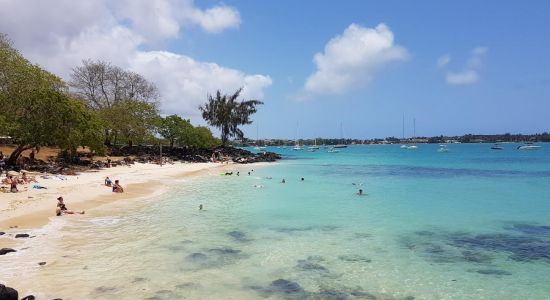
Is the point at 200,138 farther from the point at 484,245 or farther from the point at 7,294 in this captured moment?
the point at 7,294

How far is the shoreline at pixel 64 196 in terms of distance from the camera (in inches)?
596

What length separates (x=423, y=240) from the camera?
49.0ft

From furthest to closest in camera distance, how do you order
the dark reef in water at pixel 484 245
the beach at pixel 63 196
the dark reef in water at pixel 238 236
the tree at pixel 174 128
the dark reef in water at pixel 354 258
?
1. the tree at pixel 174 128
2. the beach at pixel 63 196
3. the dark reef in water at pixel 238 236
4. the dark reef in water at pixel 484 245
5. the dark reef in water at pixel 354 258

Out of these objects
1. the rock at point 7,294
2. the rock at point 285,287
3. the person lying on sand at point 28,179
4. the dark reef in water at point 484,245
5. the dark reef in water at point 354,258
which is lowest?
the dark reef in water at point 484,245

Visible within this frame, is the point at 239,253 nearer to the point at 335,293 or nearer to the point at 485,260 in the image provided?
the point at 335,293

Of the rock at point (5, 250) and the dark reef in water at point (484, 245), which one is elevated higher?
the rock at point (5, 250)

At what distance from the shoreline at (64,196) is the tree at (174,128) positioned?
23.9 meters

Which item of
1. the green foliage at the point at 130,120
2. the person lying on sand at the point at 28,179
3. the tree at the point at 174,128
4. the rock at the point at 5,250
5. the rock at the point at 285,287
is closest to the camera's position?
the rock at the point at 285,287

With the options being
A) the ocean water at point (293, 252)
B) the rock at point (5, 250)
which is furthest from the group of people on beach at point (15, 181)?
the rock at point (5, 250)

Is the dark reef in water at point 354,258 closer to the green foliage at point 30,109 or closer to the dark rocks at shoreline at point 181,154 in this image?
the green foliage at point 30,109

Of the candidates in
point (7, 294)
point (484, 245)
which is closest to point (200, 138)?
point (484, 245)

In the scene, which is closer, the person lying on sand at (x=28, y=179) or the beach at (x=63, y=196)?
the beach at (x=63, y=196)

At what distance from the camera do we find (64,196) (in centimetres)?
2172

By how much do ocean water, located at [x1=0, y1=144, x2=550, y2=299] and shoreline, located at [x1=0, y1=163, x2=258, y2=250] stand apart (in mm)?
888
